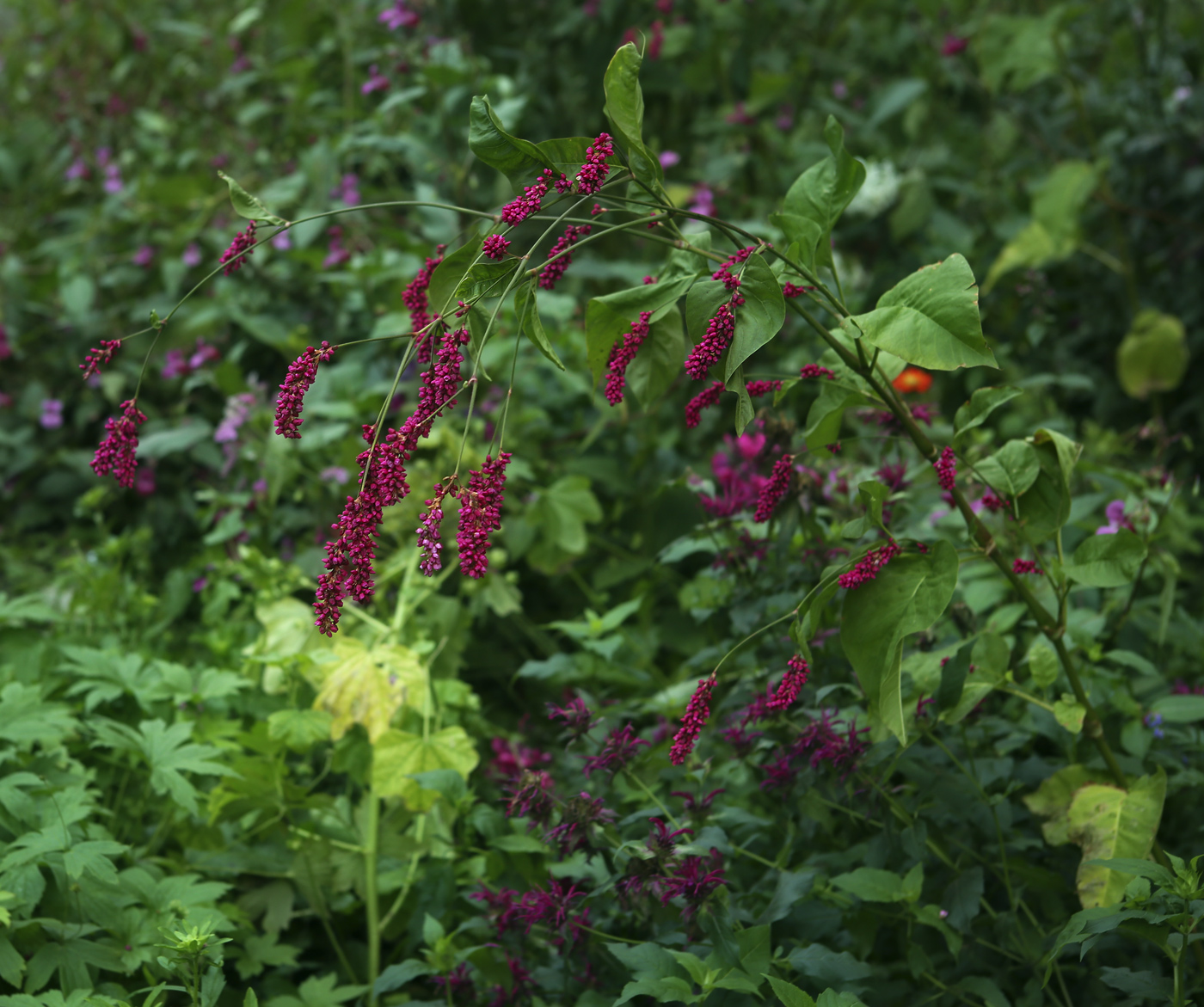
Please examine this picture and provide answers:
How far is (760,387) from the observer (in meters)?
1.21

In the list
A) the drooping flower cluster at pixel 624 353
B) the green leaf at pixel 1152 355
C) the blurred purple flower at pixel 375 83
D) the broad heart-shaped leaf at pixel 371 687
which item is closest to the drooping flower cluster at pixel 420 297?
the drooping flower cluster at pixel 624 353

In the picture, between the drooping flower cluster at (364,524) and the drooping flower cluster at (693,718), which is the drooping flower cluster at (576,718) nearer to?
the drooping flower cluster at (693,718)

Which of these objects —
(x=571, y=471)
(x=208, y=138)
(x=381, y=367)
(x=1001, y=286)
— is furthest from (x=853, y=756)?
(x=208, y=138)

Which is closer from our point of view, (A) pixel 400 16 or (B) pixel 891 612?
(B) pixel 891 612

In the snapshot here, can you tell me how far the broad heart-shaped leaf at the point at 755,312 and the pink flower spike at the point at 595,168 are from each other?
0.59 feet

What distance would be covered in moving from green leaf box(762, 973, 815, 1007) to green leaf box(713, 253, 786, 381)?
62cm

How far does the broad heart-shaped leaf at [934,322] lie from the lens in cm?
100

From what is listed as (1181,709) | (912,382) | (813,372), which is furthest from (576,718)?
(912,382)

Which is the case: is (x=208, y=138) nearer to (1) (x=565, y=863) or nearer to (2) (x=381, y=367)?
(2) (x=381, y=367)

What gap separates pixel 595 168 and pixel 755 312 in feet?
0.71

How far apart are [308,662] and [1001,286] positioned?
2581 mm

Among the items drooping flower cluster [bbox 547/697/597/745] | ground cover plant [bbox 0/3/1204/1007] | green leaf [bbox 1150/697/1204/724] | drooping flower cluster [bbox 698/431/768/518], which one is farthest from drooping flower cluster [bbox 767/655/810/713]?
green leaf [bbox 1150/697/1204/724]

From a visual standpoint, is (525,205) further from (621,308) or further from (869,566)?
(869,566)

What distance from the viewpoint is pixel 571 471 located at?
244 cm
